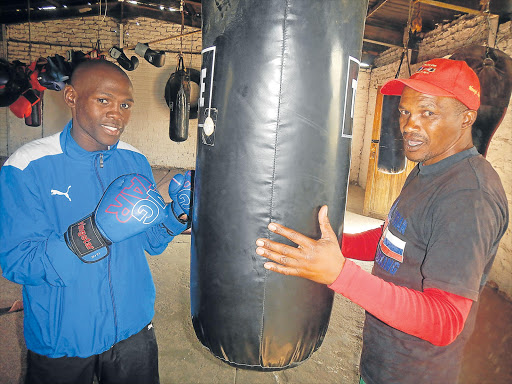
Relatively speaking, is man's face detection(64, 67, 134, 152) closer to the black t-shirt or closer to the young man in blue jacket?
the young man in blue jacket

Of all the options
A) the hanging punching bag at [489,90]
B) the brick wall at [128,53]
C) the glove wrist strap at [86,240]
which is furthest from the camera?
the brick wall at [128,53]

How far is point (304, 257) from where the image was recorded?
34.0 inches

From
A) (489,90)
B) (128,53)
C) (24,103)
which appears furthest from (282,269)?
(128,53)

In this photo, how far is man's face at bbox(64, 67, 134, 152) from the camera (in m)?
1.26

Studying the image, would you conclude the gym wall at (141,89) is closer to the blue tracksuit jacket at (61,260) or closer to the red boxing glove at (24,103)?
the red boxing glove at (24,103)

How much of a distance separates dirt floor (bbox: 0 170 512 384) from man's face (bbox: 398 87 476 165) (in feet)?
5.06

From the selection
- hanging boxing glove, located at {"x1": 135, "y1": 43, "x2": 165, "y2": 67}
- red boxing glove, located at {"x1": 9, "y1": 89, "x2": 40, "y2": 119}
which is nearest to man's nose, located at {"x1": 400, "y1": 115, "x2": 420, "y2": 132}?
hanging boxing glove, located at {"x1": 135, "y1": 43, "x2": 165, "y2": 67}

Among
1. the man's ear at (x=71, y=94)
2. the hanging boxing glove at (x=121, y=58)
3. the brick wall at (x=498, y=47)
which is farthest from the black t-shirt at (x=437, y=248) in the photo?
the hanging boxing glove at (x=121, y=58)

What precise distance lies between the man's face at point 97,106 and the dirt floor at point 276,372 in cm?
161

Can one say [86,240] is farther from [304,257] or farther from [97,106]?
[304,257]

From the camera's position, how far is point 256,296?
95 centimetres

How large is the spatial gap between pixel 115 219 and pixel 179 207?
1.17 ft

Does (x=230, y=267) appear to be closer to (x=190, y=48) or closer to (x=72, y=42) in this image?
(x=190, y=48)

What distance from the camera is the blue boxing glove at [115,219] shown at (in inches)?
42.2
